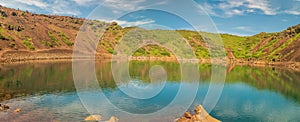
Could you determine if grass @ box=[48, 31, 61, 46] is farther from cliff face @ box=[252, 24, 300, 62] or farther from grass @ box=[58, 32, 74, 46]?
cliff face @ box=[252, 24, 300, 62]

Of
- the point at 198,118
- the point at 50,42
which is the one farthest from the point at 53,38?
the point at 198,118

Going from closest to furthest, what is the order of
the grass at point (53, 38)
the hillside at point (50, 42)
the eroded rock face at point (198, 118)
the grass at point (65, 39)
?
the eroded rock face at point (198, 118) → the hillside at point (50, 42) → the grass at point (53, 38) → the grass at point (65, 39)

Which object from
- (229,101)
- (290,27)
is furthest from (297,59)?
(229,101)

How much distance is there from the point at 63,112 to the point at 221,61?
14957 centimetres

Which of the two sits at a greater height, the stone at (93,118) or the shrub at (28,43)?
the shrub at (28,43)

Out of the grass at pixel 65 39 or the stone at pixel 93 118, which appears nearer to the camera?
the stone at pixel 93 118

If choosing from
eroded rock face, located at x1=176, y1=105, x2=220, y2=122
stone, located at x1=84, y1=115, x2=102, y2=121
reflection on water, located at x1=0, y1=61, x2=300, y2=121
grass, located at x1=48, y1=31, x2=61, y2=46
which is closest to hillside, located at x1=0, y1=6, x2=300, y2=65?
grass, located at x1=48, y1=31, x2=61, y2=46

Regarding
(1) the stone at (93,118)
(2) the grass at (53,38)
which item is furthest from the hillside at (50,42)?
(1) the stone at (93,118)

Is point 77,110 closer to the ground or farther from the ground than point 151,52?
closer to the ground

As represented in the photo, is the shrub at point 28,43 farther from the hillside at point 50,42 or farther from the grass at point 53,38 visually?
the grass at point 53,38

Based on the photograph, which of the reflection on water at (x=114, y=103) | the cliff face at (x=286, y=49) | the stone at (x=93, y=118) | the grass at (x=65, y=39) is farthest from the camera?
the grass at (x=65, y=39)

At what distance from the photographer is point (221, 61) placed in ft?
559

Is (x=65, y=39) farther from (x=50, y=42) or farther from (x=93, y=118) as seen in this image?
(x=93, y=118)

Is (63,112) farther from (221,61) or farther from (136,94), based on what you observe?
(221,61)
